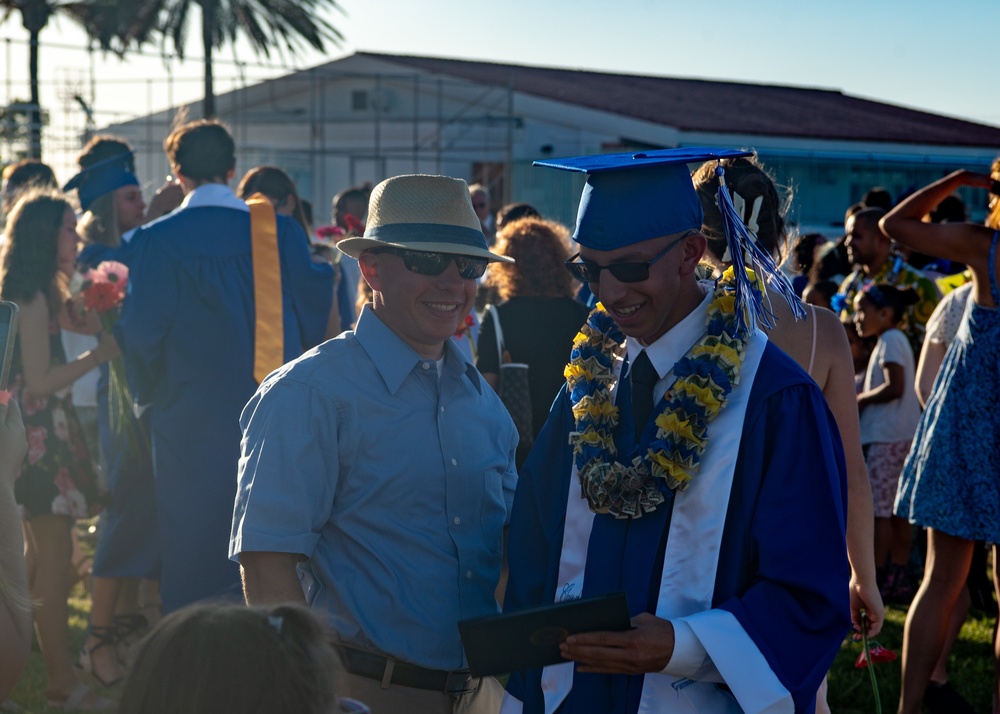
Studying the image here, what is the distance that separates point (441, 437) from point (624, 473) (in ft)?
1.91

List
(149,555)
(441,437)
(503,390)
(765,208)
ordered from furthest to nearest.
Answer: (149,555)
(503,390)
(765,208)
(441,437)

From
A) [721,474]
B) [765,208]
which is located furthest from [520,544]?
[765,208]

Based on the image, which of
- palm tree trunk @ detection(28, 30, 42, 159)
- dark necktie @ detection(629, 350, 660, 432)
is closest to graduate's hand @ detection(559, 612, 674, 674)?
dark necktie @ detection(629, 350, 660, 432)

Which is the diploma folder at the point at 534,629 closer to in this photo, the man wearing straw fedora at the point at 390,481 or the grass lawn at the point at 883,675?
the man wearing straw fedora at the point at 390,481

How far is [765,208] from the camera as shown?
10.4 feet

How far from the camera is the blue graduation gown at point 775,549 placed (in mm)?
2189

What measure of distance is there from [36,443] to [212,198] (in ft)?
4.70

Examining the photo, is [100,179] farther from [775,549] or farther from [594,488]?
[775,549]

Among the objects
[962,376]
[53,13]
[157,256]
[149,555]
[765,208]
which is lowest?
[149,555]

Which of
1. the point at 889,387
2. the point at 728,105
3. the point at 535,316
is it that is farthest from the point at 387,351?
the point at 728,105

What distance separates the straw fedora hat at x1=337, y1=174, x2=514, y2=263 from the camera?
2816 millimetres

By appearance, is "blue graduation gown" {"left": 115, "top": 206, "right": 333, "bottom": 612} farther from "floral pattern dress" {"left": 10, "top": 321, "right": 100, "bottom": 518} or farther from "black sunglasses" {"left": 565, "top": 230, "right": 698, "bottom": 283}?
"black sunglasses" {"left": 565, "top": 230, "right": 698, "bottom": 283}

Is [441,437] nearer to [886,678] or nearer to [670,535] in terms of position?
[670,535]

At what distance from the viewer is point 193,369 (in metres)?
4.70
